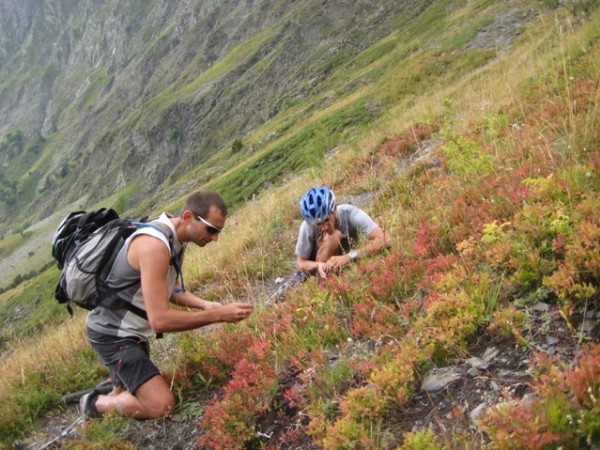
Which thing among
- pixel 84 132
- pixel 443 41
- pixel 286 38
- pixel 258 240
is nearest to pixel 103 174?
pixel 84 132

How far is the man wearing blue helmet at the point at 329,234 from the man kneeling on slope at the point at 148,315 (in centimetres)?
144

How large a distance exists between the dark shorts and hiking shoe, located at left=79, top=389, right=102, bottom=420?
227 mm

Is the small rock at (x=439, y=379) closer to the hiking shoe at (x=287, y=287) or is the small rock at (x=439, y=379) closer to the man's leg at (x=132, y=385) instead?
the man's leg at (x=132, y=385)

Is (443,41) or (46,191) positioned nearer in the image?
(443,41)

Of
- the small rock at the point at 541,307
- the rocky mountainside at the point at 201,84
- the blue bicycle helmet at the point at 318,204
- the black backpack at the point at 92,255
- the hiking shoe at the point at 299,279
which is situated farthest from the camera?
the rocky mountainside at the point at 201,84

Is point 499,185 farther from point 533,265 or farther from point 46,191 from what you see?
point 46,191

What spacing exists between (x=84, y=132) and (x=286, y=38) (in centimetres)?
12988

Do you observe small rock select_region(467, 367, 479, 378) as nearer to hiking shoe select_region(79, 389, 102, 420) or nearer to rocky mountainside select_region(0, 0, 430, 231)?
hiking shoe select_region(79, 389, 102, 420)

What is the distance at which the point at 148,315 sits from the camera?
4230mm

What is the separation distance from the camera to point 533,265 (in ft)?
10.7

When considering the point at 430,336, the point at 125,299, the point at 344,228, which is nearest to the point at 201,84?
the point at 344,228

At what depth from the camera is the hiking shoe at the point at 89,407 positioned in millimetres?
4738

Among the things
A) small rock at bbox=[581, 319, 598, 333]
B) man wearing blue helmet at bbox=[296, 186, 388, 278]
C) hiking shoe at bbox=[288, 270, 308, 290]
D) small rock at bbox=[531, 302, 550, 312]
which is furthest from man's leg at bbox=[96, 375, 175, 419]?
small rock at bbox=[581, 319, 598, 333]

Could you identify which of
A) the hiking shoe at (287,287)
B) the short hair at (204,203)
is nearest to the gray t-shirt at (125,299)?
the short hair at (204,203)
